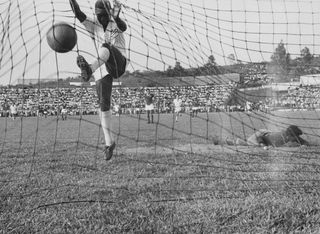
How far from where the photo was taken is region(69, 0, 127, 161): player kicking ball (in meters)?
4.18

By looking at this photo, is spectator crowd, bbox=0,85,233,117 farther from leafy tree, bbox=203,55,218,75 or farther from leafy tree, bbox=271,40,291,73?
leafy tree, bbox=271,40,291,73

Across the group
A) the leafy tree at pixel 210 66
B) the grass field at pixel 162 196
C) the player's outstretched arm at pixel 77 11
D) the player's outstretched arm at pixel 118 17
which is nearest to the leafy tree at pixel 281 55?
the leafy tree at pixel 210 66

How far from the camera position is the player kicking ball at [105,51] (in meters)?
4.18

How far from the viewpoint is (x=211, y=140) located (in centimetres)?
796

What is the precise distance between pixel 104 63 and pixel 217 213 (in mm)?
2539

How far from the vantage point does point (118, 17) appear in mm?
4320

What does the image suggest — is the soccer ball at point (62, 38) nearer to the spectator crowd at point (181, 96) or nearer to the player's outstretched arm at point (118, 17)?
the spectator crowd at point (181, 96)

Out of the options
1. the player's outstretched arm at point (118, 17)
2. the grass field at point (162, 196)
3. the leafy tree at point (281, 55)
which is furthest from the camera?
the leafy tree at point (281, 55)

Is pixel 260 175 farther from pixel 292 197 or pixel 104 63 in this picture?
pixel 104 63

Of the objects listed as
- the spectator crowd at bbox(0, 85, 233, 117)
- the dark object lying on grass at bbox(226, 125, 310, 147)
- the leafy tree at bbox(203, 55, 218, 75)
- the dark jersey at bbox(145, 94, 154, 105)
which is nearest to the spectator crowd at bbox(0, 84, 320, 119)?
the spectator crowd at bbox(0, 85, 233, 117)

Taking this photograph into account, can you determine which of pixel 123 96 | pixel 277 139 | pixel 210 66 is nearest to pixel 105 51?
pixel 210 66

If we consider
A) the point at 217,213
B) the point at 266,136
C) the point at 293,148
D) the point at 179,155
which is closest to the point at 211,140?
the point at 266,136

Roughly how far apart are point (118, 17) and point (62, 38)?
77cm

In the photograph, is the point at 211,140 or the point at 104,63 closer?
the point at 104,63
